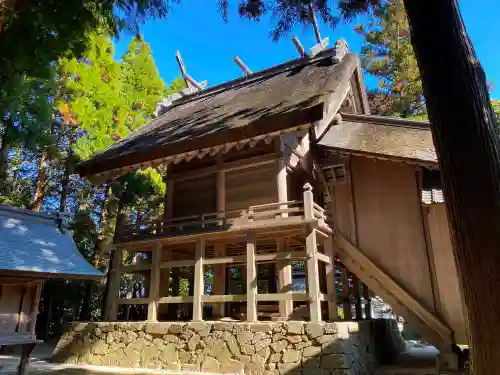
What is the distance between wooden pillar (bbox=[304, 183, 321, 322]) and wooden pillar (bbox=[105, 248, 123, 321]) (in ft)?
16.5

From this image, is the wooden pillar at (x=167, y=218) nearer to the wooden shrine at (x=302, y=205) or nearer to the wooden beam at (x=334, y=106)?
the wooden shrine at (x=302, y=205)

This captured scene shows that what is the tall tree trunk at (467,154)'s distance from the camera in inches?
92.3

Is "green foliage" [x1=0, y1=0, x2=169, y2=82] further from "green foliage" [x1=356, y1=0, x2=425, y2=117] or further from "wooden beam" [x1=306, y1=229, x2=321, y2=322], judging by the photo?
"green foliage" [x1=356, y1=0, x2=425, y2=117]

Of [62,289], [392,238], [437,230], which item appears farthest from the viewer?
[62,289]

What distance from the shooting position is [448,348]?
279 inches

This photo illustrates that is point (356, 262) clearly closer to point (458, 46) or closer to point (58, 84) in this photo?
point (458, 46)

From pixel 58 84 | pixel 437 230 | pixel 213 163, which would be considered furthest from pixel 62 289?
pixel 437 230

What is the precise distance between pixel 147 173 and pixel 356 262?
28.7 feet

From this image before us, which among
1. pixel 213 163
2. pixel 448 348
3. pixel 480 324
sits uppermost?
pixel 213 163

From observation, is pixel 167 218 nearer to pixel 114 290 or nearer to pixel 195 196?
pixel 195 196

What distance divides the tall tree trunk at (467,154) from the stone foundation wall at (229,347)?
4456 millimetres

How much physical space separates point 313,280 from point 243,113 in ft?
13.8

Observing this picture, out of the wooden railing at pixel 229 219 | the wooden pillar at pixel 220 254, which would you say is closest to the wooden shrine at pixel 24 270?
the wooden railing at pixel 229 219

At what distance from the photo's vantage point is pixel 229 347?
7.24m
